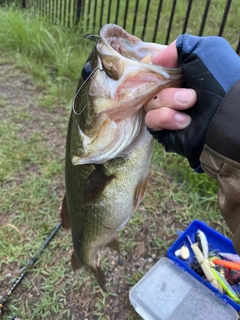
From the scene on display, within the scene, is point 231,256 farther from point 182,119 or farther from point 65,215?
point 182,119

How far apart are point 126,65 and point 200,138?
1.09 ft

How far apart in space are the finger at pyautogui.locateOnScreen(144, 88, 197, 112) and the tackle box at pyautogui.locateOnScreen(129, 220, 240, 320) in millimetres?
1540

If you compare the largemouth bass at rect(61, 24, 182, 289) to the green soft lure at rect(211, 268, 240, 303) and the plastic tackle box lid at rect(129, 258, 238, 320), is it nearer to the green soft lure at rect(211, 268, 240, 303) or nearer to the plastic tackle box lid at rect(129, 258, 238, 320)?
the plastic tackle box lid at rect(129, 258, 238, 320)

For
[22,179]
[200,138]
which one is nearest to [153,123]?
[200,138]

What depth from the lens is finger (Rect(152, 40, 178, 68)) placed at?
1.28 meters

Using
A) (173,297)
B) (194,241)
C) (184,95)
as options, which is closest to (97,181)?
(184,95)

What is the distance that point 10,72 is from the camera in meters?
4.88

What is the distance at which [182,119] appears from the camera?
1223 millimetres

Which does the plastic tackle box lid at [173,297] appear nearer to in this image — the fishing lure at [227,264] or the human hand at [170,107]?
the fishing lure at [227,264]

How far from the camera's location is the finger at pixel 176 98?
1.16 meters

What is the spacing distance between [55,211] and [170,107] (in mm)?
2002

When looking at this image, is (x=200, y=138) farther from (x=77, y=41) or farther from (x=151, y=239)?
(x=77, y=41)

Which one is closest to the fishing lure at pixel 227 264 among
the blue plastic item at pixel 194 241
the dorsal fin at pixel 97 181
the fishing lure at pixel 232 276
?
the fishing lure at pixel 232 276

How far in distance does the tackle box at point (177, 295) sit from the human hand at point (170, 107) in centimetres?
146
